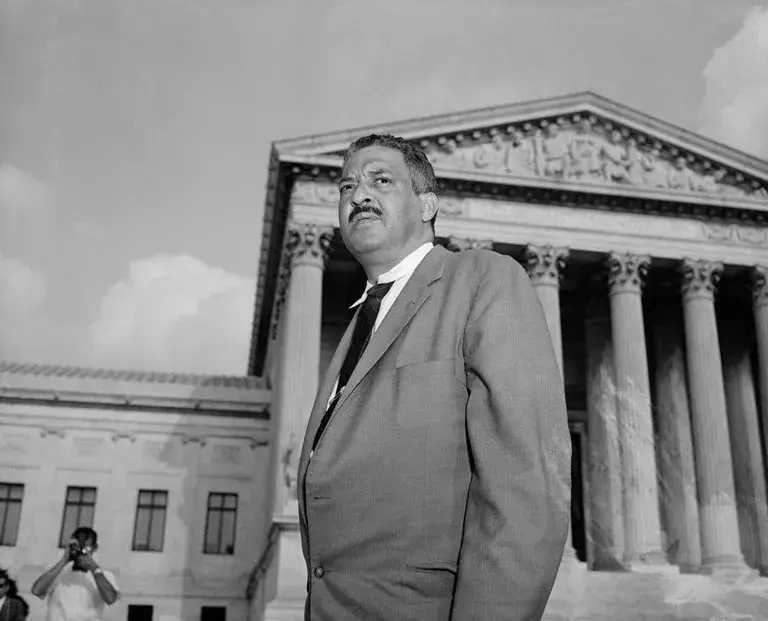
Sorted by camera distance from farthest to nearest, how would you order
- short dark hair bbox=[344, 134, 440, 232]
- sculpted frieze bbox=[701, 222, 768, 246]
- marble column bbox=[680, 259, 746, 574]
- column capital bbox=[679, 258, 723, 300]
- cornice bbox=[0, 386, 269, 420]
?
cornice bbox=[0, 386, 269, 420]
sculpted frieze bbox=[701, 222, 768, 246]
column capital bbox=[679, 258, 723, 300]
marble column bbox=[680, 259, 746, 574]
short dark hair bbox=[344, 134, 440, 232]

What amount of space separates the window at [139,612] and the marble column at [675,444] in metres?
18.2

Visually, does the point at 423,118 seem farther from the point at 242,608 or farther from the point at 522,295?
the point at 522,295

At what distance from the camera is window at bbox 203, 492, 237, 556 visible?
110 feet

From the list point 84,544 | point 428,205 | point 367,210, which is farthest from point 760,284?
point 367,210

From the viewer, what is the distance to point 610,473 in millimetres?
29875

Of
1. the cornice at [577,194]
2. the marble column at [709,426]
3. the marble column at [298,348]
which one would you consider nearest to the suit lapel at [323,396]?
the marble column at [298,348]

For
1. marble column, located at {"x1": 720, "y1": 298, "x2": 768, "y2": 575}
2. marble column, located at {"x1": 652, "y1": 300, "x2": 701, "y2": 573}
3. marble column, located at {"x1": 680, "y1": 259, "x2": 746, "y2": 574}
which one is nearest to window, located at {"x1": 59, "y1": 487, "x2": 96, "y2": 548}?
marble column, located at {"x1": 652, "y1": 300, "x2": 701, "y2": 573}

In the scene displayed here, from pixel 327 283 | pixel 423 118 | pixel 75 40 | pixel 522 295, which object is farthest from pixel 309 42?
pixel 522 295

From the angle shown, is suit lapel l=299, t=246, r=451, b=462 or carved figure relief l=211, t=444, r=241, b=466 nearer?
suit lapel l=299, t=246, r=451, b=462

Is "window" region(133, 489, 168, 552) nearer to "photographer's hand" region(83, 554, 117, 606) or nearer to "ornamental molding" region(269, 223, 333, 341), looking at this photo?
"ornamental molding" region(269, 223, 333, 341)

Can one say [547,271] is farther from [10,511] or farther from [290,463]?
[10,511]

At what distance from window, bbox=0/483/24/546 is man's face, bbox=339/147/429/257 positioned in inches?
1281

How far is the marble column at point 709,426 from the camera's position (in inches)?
1095

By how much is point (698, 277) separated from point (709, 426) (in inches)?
199
